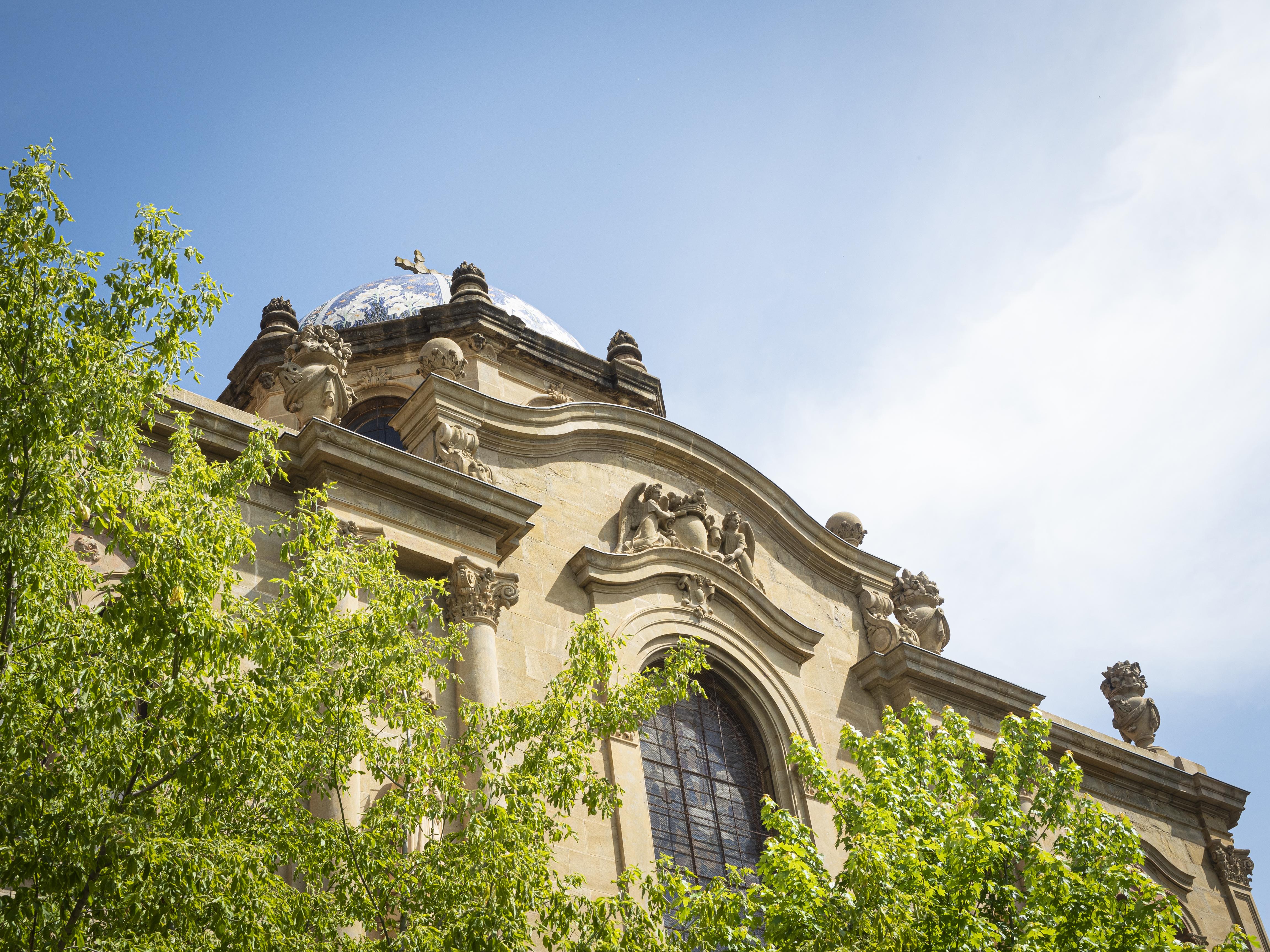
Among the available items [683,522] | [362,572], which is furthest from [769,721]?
[362,572]

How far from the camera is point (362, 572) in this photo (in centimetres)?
1200

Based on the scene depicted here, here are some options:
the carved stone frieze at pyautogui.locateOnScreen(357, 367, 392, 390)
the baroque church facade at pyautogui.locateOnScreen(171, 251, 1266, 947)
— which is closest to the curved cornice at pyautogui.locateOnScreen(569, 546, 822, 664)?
the baroque church facade at pyautogui.locateOnScreen(171, 251, 1266, 947)

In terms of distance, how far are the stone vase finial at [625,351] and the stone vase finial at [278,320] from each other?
20.7 ft

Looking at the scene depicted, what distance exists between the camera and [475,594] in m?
16.9

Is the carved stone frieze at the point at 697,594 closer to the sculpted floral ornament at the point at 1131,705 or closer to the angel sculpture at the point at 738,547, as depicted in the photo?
the angel sculpture at the point at 738,547

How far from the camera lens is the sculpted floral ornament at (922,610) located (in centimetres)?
2286

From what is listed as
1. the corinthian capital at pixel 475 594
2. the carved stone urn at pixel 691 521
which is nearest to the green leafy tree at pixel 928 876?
the corinthian capital at pixel 475 594

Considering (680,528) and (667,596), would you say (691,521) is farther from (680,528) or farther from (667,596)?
(667,596)

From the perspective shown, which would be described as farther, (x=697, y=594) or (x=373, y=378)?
(x=373, y=378)

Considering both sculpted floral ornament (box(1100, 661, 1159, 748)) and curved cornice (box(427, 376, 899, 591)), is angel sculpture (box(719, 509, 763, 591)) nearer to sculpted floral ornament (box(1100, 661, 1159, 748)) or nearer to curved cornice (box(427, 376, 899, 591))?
curved cornice (box(427, 376, 899, 591))

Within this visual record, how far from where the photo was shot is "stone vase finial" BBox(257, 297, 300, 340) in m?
28.7

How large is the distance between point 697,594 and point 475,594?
404 centimetres

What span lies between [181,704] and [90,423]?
2.14 metres

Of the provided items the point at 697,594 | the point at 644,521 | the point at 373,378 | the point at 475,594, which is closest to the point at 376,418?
the point at 373,378
